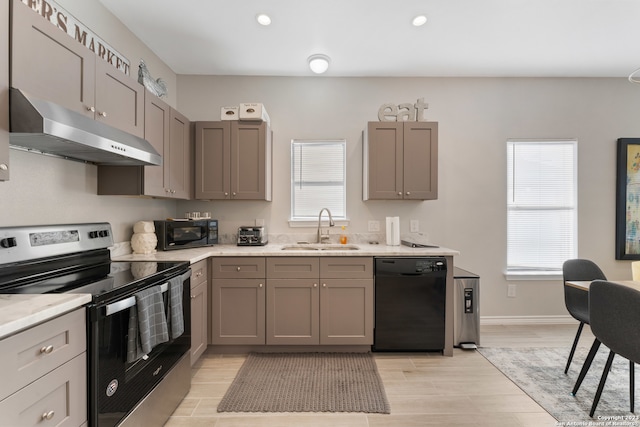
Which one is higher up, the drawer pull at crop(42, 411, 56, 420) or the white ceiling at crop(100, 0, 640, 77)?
the white ceiling at crop(100, 0, 640, 77)

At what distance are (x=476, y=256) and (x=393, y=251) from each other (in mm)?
1382

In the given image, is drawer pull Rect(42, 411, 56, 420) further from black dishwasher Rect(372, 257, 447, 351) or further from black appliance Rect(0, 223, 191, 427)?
black dishwasher Rect(372, 257, 447, 351)

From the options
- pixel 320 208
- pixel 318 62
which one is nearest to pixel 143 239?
pixel 320 208

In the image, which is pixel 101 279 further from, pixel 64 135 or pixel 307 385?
pixel 307 385

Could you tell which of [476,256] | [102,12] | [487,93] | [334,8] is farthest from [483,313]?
[102,12]

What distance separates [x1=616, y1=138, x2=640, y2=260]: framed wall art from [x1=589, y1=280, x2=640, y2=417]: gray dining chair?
94.7 inches

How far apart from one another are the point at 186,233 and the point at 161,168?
65cm

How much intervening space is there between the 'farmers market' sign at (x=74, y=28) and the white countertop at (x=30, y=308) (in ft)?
4.61

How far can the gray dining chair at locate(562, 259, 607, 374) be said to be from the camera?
7.80ft

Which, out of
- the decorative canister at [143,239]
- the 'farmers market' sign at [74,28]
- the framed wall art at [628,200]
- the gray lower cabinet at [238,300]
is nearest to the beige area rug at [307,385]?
the gray lower cabinet at [238,300]

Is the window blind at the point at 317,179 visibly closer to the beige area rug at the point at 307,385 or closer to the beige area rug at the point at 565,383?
the beige area rug at the point at 307,385

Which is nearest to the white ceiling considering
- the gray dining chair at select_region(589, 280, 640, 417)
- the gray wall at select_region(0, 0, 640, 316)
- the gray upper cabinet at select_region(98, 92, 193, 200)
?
the gray wall at select_region(0, 0, 640, 316)

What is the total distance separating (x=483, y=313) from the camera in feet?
11.6

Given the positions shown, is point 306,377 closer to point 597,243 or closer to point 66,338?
point 66,338
